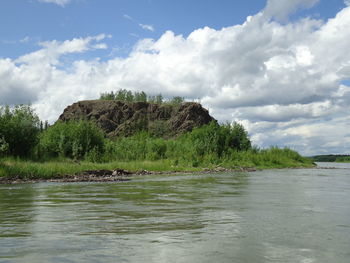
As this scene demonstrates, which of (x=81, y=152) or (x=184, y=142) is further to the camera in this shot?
(x=184, y=142)

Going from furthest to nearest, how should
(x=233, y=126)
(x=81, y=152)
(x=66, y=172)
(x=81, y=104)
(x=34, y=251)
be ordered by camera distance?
(x=81, y=104)
(x=233, y=126)
(x=81, y=152)
(x=66, y=172)
(x=34, y=251)

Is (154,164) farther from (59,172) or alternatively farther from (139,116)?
(139,116)

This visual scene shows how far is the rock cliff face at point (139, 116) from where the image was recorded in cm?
9881

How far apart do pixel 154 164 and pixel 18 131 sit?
35.1 feet

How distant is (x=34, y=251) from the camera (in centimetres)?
481

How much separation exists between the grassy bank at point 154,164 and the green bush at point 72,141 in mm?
2624

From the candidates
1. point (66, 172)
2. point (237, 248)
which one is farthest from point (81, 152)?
point (237, 248)

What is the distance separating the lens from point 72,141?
3262 cm

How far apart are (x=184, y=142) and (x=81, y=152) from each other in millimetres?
13763

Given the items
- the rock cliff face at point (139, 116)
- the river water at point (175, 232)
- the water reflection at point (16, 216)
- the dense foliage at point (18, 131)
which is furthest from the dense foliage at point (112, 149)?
the rock cliff face at point (139, 116)

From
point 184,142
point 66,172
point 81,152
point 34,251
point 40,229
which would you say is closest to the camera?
point 34,251

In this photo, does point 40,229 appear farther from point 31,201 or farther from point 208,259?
point 31,201

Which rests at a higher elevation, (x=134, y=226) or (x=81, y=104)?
(x=81, y=104)

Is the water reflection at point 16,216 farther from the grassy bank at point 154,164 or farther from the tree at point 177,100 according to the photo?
the tree at point 177,100
